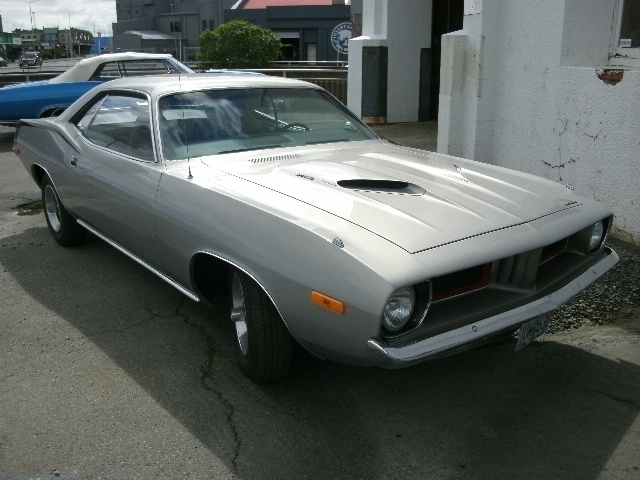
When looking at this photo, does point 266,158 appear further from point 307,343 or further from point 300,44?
point 300,44

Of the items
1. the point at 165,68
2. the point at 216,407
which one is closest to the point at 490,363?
the point at 216,407

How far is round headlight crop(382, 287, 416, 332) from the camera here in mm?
2758

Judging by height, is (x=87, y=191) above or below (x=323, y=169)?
below

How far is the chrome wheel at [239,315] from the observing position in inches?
135

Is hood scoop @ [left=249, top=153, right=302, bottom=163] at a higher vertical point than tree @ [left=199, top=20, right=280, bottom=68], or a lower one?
lower

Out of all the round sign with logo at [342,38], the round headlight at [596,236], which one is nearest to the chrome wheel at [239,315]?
the round headlight at [596,236]

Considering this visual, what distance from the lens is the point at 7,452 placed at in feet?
9.69

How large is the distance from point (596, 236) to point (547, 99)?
2.87m

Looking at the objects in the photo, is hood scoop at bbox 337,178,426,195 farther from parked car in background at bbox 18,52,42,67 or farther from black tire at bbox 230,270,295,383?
parked car in background at bbox 18,52,42,67

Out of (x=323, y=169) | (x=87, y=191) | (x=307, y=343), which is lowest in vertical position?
(x=307, y=343)

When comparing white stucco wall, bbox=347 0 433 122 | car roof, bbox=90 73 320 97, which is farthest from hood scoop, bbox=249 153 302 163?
white stucco wall, bbox=347 0 433 122

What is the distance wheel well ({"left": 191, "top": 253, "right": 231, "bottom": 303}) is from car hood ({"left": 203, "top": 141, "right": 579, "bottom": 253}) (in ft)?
1.57

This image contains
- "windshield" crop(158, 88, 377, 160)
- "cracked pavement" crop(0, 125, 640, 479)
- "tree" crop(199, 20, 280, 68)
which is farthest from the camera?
"tree" crop(199, 20, 280, 68)

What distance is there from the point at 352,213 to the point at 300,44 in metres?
44.3
